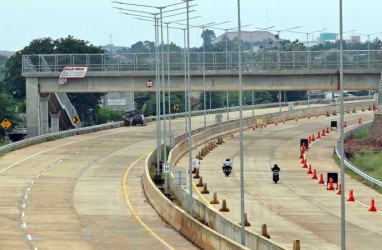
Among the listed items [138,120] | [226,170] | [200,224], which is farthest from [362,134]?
[200,224]

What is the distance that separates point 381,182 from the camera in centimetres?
6688

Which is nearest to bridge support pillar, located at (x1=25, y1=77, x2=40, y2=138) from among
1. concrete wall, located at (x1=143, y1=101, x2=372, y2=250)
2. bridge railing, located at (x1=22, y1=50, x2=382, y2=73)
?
bridge railing, located at (x1=22, y1=50, x2=382, y2=73)

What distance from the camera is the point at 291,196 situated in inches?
2443

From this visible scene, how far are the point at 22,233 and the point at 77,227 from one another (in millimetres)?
3091

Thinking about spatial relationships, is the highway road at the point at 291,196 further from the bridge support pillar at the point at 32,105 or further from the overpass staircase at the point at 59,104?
the overpass staircase at the point at 59,104

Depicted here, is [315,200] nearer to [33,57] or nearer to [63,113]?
[33,57]

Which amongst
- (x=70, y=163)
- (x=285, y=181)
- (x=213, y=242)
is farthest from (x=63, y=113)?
(x=213, y=242)

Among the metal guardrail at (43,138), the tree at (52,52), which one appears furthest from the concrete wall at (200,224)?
the tree at (52,52)

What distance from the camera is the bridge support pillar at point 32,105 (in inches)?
4397

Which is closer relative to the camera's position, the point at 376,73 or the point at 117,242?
the point at 117,242

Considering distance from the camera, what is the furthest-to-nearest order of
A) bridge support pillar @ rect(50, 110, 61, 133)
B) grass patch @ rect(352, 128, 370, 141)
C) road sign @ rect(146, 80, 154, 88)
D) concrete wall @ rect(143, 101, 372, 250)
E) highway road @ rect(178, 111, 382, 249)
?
bridge support pillar @ rect(50, 110, 61, 133) → road sign @ rect(146, 80, 154, 88) → grass patch @ rect(352, 128, 370, 141) → highway road @ rect(178, 111, 382, 249) → concrete wall @ rect(143, 101, 372, 250)

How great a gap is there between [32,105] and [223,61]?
58.4 feet

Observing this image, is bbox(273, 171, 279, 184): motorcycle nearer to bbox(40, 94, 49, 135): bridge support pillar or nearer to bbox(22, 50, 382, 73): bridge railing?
bbox(22, 50, 382, 73): bridge railing

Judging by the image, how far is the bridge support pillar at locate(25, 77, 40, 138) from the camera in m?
112
